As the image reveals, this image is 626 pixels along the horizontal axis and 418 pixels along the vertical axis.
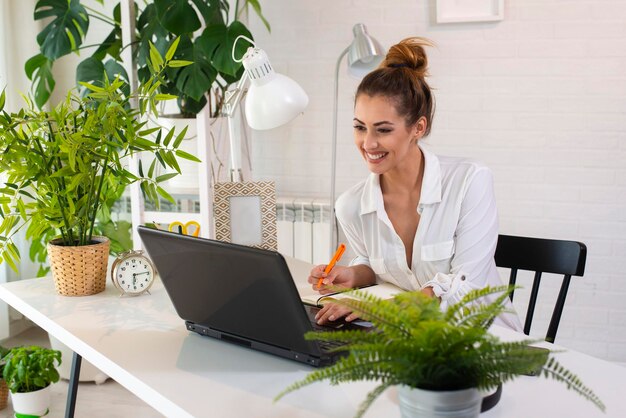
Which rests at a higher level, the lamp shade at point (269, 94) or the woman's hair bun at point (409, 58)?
the woman's hair bun at point (409, 58)

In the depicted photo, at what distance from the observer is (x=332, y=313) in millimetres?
1526

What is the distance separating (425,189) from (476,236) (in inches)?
7.5

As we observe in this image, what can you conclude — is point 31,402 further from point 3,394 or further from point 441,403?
point 441,403

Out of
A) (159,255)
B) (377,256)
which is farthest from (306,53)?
(159,255)

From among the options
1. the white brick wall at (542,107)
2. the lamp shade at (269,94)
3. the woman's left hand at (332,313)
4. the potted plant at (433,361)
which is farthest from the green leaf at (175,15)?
the potted plant at (433,361)

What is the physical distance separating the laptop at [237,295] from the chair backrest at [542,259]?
649 millimetres

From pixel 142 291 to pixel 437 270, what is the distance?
80 centimetres

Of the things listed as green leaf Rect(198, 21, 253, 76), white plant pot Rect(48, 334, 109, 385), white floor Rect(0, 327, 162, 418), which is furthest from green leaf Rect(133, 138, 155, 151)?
white plant pot Rect(48, 334, 109, 385)

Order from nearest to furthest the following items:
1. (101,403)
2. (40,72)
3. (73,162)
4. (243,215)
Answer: (73,162)
(243,215)
(101,403)
(40,72)

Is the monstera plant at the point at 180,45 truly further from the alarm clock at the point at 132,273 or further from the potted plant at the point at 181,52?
the alarm clock at the point at 132,273

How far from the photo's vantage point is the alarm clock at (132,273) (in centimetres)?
195

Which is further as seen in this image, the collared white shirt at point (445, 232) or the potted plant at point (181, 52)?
the potted plant at point (181, 52)

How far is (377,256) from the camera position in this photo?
2070 millimetres

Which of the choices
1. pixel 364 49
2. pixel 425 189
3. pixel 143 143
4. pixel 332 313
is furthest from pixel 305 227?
pixel 332 313
